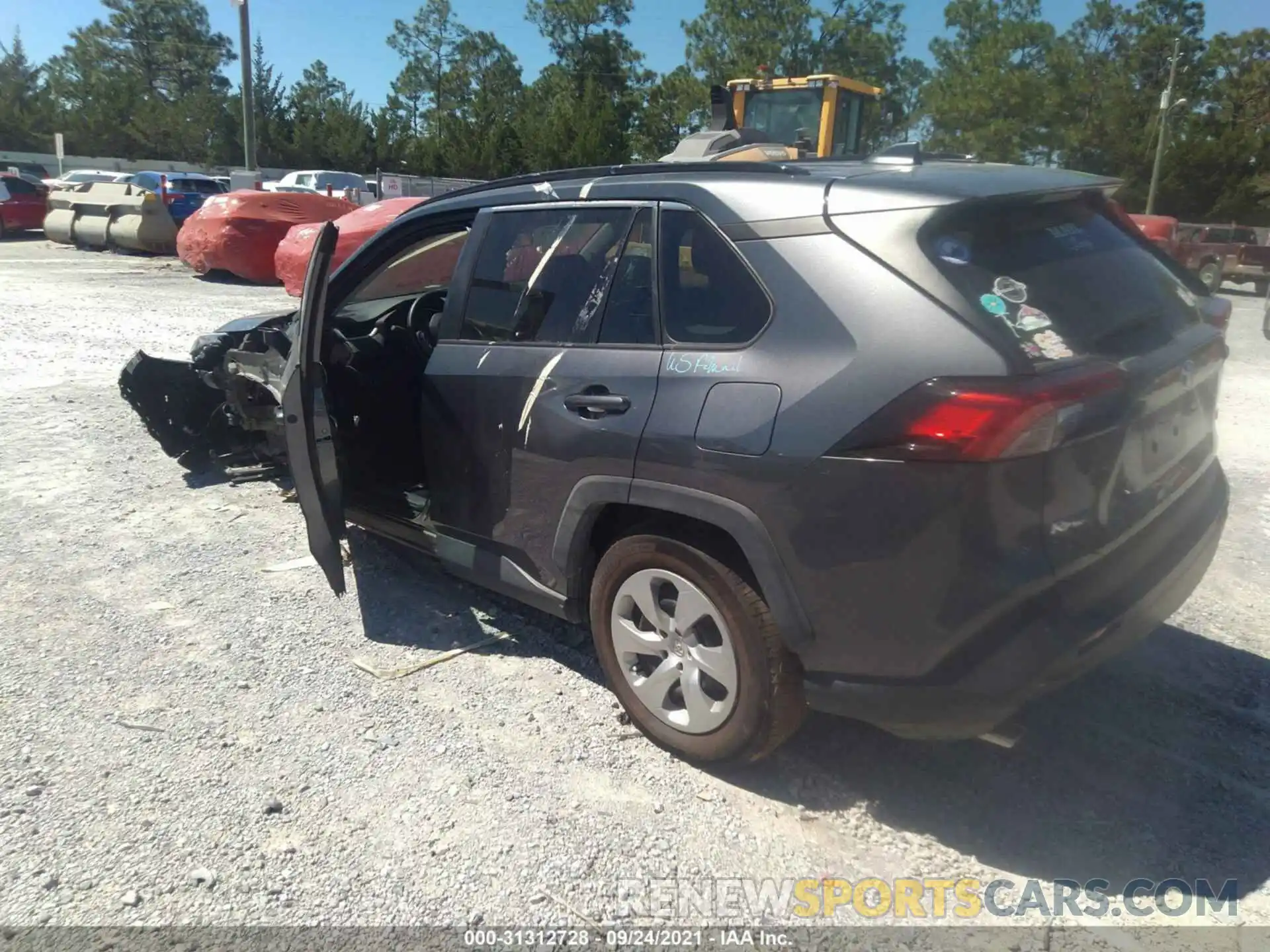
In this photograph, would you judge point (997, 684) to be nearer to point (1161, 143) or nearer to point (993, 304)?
point (993, 304)

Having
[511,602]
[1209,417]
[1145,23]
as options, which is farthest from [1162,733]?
[1145,23]

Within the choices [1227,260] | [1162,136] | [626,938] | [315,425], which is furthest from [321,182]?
[626,938]

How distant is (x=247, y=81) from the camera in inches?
1002

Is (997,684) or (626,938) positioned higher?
(997,684)

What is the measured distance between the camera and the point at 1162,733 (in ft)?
10.7

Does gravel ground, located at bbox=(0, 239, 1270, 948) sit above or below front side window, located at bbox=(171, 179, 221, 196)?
below

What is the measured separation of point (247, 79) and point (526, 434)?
26490 mm

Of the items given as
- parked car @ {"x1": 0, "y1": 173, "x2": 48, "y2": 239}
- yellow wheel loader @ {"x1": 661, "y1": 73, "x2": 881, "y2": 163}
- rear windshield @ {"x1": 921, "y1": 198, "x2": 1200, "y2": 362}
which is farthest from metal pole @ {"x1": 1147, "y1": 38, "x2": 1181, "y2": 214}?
rear windshield @ {"x1": 921, "y1": 198, "x2": 1200, "y2": 362}

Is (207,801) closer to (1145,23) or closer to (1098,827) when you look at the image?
(1098,827)

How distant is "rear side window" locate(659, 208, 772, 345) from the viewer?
2.76 m

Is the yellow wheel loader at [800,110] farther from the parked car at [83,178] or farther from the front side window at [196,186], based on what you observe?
the parked car at [83,178]

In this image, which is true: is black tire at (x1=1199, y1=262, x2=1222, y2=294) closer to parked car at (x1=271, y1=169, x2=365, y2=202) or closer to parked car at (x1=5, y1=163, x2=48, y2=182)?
parked car at (x1=271, y1=169, x2=365, y2=202)

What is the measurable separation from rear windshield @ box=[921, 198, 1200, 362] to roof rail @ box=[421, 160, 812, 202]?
58 cm

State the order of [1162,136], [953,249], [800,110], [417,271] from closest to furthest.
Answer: [953,249] → [417,271] → [800,110] → [1162,136]
